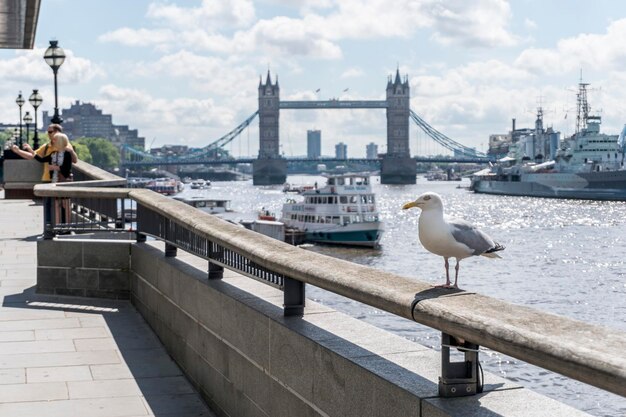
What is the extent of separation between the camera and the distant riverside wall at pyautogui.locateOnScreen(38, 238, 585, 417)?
13.0ft

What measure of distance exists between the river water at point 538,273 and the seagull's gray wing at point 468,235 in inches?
640

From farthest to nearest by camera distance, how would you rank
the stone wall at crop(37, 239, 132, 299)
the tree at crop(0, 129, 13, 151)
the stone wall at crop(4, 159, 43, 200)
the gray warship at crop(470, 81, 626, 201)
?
the gray warship at crop(470, 81, 626, 201), the tree at crop(0, 129, 13, 151), the stone wall at crop(4, 159, 43, 200), the stone wall at crop(37, 239, 132, 299)

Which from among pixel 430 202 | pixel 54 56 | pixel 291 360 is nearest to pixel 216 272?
pixel 291 360

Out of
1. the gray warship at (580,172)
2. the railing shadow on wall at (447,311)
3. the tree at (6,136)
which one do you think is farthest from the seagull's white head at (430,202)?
the gray warship at (580,172)

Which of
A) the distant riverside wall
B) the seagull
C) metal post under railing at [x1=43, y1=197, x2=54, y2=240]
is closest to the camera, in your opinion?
the distant riverside wall

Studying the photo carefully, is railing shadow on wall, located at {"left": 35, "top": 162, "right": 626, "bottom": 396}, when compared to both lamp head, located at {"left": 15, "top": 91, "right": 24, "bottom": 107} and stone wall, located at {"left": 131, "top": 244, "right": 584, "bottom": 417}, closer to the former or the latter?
stone wall, located at {"left": 131, "top": 244, "right": 584, "bottom": 417}

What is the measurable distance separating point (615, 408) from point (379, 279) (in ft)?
58.7

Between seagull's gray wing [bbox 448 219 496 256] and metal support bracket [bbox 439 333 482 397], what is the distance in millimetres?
967

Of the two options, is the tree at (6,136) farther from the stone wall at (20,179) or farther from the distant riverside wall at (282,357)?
the distant riverside wall at (282,357)

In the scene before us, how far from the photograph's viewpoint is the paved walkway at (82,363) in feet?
A: 22.4

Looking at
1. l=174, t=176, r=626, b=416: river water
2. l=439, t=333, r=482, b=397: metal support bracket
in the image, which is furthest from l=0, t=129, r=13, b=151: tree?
l=439, t=333, r=482, b=397: metal support bracket

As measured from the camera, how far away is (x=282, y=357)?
17.9ft

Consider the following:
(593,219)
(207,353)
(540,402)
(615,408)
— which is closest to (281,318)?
(207,353)

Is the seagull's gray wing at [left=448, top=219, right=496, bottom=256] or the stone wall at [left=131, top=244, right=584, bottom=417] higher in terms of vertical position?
the seagull's gray wing at [left=448, top=219, right=496, bottom=256]
